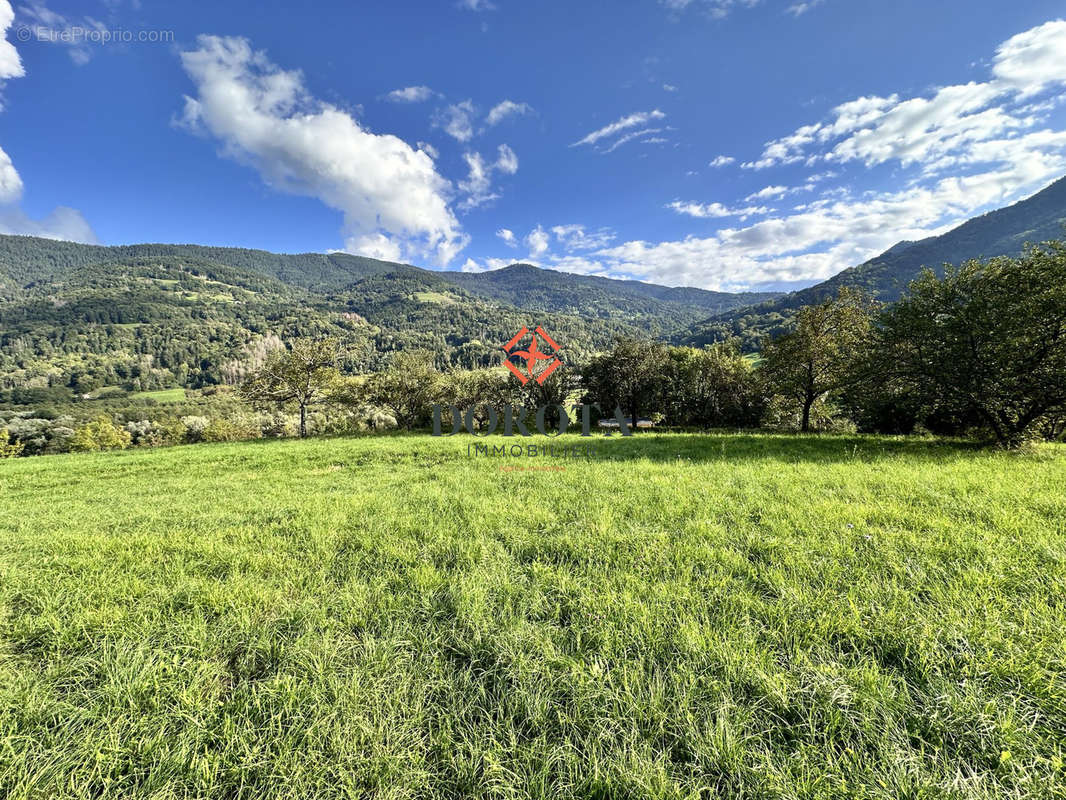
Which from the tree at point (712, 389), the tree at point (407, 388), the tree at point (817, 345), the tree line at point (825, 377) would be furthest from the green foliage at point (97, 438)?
the tree at point (817, 345)

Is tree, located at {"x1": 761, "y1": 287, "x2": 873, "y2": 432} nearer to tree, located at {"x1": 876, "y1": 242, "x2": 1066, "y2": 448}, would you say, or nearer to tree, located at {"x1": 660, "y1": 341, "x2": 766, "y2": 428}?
tree, located at {"x1": 660, "y1": 341, "x2": 766, "y2": 428}

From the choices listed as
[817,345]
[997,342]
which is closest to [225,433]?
[817,345]

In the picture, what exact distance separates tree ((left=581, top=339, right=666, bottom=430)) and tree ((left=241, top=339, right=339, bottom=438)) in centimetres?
2324

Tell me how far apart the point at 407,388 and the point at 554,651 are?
2922cm

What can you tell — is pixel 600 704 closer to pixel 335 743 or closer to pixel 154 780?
pixel 335 743

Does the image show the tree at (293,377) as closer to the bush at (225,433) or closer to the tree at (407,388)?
the tree at (407,388)

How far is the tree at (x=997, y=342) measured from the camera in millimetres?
10359

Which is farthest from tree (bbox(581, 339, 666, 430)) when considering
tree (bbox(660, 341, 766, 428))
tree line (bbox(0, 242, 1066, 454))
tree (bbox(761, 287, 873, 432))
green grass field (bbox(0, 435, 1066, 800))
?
green grass field (bbox(0, 435, 1066, 800))

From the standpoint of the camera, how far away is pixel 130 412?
96188 millimetres

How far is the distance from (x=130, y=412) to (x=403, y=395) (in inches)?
4560

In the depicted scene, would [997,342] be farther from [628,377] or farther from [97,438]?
[97,438]

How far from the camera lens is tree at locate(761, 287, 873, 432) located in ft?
72.2

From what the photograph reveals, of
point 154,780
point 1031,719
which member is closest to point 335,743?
point 154,780

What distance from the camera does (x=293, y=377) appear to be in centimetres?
2669
